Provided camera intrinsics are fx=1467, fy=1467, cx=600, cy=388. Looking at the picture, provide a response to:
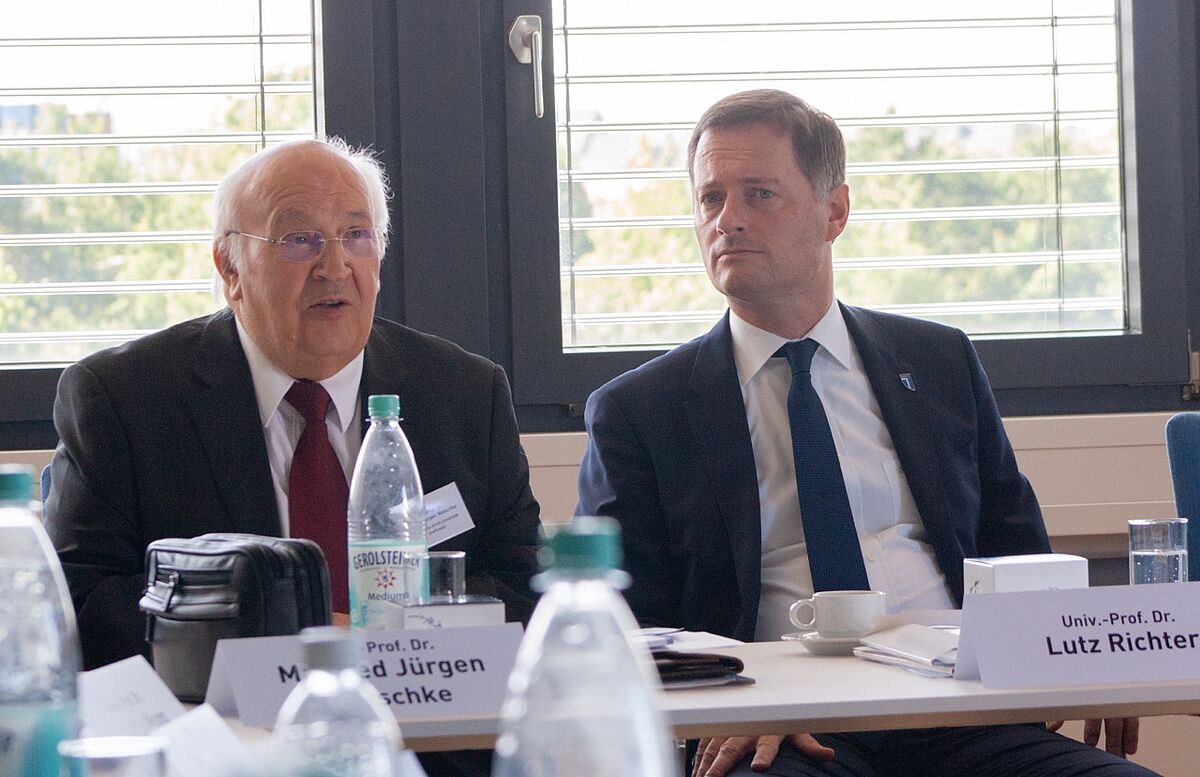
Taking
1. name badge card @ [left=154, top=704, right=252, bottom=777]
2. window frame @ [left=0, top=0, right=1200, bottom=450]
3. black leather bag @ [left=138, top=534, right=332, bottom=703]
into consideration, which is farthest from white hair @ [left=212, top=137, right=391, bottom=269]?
name badge card @ [left=154, top=704, right=252, bottom=777]

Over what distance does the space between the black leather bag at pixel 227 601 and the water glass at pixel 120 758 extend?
78 cm

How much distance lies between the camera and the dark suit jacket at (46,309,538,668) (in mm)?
2326

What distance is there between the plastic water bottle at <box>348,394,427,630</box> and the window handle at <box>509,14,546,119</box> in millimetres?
1517

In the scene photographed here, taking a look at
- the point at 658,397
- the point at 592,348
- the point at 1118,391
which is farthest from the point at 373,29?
the point at 1118,391

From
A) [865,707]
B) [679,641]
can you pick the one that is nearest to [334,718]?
[865,707]

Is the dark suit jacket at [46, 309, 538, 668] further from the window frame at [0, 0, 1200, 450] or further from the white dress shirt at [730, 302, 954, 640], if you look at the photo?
the window frame at [0, 0, 1200, 450]

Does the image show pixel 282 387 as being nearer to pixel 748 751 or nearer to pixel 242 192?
pixel 242 192

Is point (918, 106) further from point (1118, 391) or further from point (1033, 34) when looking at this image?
point (1118, 391)

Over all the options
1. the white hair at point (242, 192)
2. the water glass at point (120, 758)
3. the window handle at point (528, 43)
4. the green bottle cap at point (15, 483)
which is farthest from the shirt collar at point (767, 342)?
the water glass at point (120, 758)

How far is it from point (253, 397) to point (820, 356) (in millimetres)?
1067

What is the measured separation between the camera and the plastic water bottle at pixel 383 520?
1763mm

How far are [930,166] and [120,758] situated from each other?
318 cm

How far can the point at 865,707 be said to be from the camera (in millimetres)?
1568

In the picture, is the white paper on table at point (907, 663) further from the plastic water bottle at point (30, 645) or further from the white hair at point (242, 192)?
the white hair at point (242, 192)
